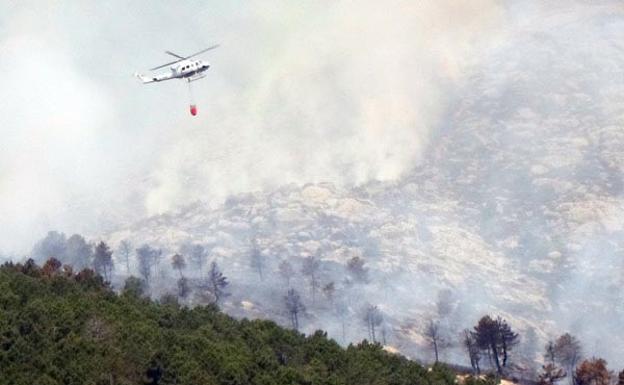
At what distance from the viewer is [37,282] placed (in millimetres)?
95500

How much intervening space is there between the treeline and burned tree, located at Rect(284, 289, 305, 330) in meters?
58.7

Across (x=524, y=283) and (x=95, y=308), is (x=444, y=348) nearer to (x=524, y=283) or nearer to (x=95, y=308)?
(x=524, y=283)

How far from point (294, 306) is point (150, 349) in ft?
267

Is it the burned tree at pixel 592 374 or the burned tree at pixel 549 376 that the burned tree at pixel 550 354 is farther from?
the burned tree at pixel 592 374

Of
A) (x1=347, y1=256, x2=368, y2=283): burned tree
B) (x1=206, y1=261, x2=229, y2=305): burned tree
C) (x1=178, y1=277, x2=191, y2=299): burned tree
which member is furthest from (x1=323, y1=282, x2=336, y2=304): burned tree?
(x1=178, y1=277, x2=191, y2=299): burned tree

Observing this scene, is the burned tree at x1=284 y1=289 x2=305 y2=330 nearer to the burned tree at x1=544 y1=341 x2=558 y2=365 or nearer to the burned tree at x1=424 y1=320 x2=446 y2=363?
the burned tree at x1=424 y1=320 x2=446 y2=363

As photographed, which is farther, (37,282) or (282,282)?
(282,282)

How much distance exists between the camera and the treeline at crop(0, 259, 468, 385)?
69.3 m

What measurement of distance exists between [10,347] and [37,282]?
2353 cm

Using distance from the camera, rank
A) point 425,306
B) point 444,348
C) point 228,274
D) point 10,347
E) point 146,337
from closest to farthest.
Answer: point 10,347, point 146,337, point 444,348, point 425,306, point 228,274

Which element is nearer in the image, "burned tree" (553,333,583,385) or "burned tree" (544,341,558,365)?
"burned tree" (544,341,558,365)

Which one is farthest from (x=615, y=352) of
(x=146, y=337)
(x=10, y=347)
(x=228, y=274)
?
(x=10, y=347)

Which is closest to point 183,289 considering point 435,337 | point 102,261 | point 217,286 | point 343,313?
point 217,286

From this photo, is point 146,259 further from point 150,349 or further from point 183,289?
point 150,349
